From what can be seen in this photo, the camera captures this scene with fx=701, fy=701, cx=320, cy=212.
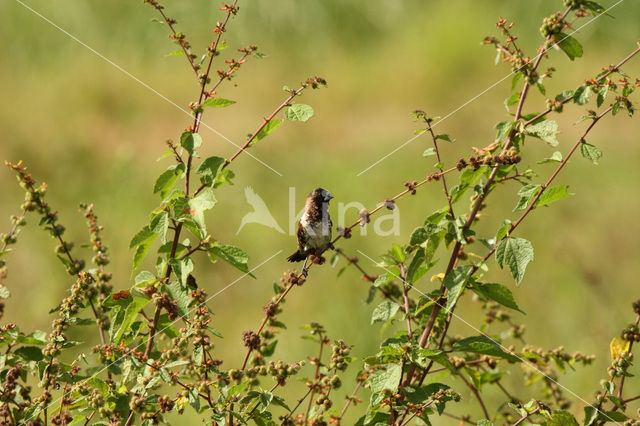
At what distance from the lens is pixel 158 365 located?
166cm

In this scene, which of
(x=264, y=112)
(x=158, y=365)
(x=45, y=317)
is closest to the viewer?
(x=158, y=365)

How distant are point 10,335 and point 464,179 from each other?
4.06ft

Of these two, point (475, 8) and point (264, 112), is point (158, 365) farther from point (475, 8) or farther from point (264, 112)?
point (475, 8)

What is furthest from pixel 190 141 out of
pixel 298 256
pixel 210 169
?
pixel 298 256

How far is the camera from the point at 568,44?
185 centimetres

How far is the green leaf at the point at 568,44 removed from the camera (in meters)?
1.83

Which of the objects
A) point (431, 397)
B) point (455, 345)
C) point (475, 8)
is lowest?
point (431, 397)

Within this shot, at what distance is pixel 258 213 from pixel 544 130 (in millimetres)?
3724

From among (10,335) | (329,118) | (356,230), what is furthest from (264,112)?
(10,335)

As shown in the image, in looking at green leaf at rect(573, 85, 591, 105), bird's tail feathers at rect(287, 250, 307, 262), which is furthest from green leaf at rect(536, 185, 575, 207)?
bird's tail feathers at rect(287, 250, 307, 262)

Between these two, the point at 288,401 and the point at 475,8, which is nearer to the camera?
the point at 288,401

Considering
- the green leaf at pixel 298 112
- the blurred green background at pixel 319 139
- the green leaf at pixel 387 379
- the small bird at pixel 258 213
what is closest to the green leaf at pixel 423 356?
the green leaf at pixel 387 379

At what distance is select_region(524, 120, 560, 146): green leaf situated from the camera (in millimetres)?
1753

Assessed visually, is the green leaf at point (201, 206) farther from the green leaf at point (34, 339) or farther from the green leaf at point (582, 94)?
the green leaf at point (582, 94)
